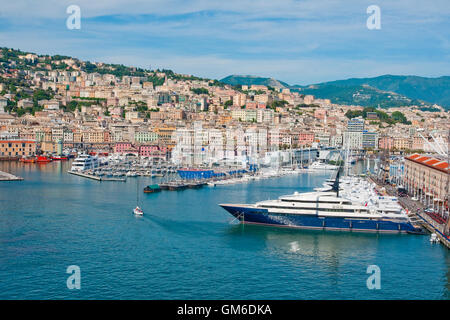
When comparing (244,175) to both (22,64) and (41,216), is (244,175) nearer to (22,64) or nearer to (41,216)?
(41,216)

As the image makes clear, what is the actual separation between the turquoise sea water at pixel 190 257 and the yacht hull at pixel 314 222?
232 mm

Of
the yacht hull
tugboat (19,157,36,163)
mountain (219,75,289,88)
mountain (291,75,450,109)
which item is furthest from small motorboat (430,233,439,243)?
mountain (219,75,289,88)

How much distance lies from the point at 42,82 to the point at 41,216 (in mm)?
42388

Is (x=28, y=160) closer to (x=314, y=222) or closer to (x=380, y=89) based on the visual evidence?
(x=314, y=222)

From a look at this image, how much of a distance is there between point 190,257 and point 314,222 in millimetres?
3411

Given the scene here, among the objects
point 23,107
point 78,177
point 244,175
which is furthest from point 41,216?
point 23,107

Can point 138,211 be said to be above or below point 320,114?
below

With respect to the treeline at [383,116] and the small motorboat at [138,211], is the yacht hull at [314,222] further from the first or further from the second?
the treeline at [383,116]

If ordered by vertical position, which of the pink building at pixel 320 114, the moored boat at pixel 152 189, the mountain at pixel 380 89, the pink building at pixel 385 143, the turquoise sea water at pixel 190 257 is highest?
the mountain at pixel 380 89

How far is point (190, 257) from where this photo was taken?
8875 millimetres

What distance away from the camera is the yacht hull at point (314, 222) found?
11039mm

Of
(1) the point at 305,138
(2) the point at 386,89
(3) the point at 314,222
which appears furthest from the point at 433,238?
(2) the point at 386,89

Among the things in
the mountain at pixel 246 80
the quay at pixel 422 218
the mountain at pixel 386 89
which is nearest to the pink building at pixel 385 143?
the quay at pixel 422 218

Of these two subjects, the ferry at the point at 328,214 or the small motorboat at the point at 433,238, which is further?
the ferry at the point at 328,214
